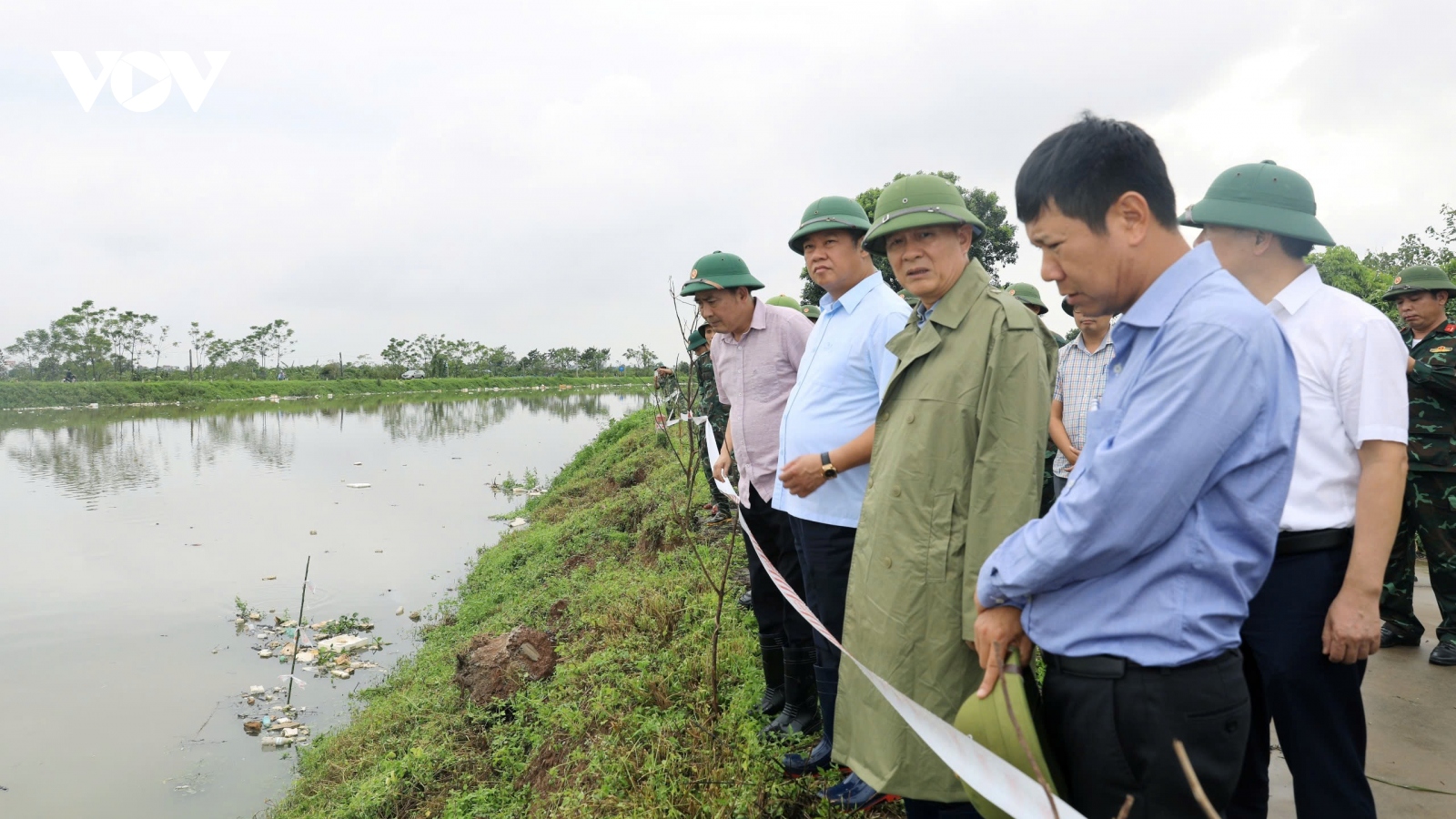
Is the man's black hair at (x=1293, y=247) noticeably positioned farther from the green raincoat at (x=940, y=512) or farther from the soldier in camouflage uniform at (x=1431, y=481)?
the soldier in camouflage uniform at (x=1431, y=481)

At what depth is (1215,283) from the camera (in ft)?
3.78

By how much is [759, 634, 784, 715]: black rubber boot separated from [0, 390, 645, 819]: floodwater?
3457 mm

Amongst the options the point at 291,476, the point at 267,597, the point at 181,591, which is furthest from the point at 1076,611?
the point at 291,476

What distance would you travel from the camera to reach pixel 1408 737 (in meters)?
2.78

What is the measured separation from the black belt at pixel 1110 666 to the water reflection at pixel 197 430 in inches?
620

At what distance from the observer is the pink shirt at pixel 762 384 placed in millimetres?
2807

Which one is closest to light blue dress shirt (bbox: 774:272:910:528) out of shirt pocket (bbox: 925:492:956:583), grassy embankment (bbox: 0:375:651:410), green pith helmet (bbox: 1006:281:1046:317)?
shirt pocket (bbox: 925:492:956:583)

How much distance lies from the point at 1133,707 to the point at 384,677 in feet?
20.2

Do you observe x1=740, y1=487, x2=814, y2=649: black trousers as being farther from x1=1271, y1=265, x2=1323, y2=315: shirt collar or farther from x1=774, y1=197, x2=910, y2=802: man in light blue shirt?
x1=1271, y1=265, x2=1323, y2=315: shirt collar

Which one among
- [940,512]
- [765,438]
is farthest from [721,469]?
[940,512]

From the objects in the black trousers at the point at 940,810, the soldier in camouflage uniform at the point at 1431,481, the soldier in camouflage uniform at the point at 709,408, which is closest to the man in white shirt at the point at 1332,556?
the black trousers at the point at 940,810

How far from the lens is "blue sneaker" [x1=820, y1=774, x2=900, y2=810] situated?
2258 millimetres

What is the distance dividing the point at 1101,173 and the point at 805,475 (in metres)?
1.14

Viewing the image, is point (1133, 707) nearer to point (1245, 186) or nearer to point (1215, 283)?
point (1215, 283)
